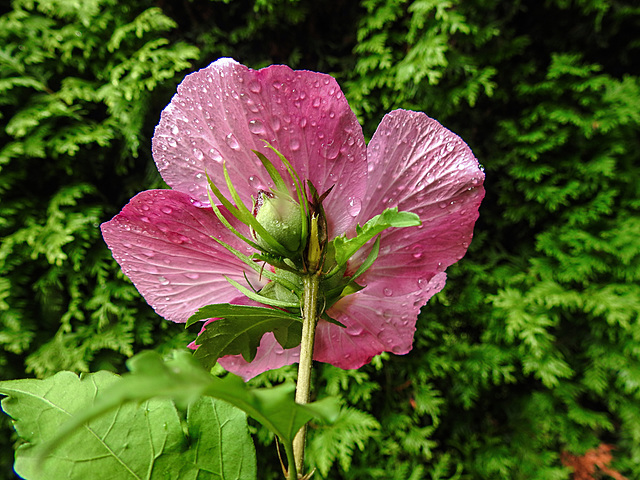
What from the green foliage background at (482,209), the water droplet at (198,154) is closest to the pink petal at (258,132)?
the water droplet at (198,154)

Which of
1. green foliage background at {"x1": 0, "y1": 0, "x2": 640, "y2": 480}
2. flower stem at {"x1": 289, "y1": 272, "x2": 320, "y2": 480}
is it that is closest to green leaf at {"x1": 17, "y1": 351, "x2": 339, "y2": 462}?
flower stem at {"x1": 289, "y1": 272, "x2": 320, "y2": 480}

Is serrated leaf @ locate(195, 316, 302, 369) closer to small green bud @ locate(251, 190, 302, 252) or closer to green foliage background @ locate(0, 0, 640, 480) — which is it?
small green bud @ locate(251, 190, 302, 252)

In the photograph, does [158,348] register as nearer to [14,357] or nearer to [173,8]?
[14,357]

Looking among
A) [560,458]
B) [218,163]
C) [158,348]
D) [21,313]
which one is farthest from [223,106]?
[560,458]

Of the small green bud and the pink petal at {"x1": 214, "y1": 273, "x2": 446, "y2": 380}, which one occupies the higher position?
the small green bud

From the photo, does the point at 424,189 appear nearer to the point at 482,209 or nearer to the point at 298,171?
the point at 298,171

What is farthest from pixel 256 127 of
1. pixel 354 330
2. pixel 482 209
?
pixel 482 209
